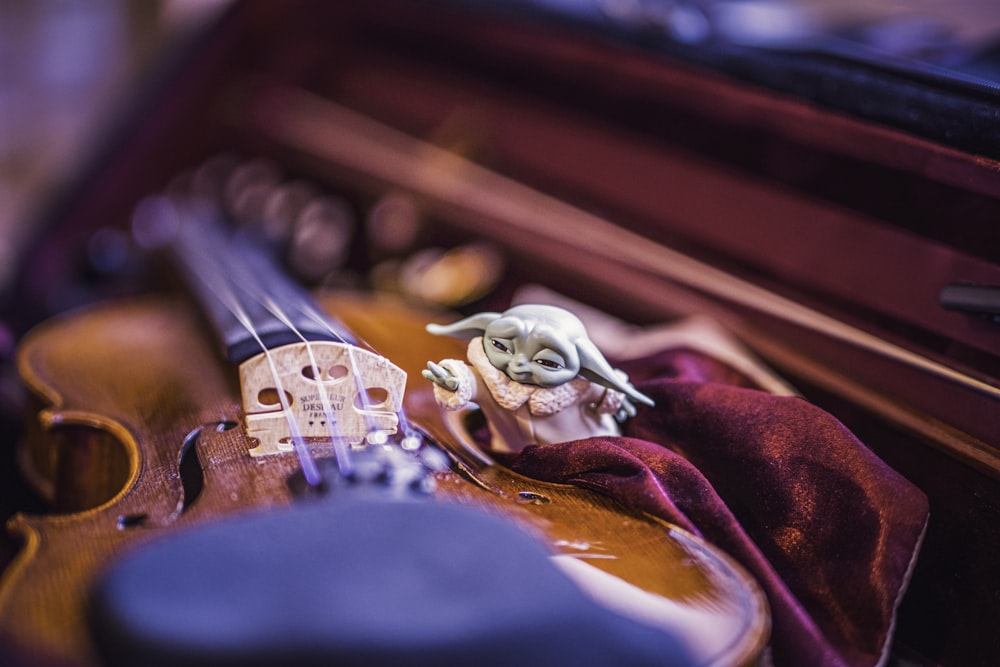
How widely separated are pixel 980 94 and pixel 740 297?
345mm

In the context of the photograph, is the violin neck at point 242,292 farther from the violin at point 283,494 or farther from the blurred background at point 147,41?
the blurred background at point 147,41

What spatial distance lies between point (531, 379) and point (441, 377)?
0.07 metres

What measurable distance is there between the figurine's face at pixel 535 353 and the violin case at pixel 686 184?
13.0 inches

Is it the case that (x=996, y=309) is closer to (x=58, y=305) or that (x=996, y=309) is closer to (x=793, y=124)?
(x=793, y=124)

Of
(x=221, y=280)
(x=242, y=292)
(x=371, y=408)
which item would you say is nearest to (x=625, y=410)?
(x=371, y=408)

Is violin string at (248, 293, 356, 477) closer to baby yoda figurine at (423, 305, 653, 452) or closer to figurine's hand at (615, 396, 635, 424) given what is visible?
baby yoda figurine at (423, 305, 653, 452)

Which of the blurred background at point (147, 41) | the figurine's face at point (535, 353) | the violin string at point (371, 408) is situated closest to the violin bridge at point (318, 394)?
the violin string at point (371, 408)

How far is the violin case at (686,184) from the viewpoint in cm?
77

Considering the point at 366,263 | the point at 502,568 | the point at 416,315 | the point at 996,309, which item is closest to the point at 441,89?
the point at 366,263

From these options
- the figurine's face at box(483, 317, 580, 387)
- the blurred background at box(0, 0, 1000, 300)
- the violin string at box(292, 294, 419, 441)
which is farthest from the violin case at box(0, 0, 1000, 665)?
the violin string at box(292, 294, 419, 441)

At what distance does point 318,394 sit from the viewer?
66 cm

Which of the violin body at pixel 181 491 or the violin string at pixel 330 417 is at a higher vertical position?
the violin string at pixel 330 417

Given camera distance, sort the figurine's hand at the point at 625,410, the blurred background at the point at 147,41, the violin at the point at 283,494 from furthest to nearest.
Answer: the blurred background at the point at 147,41, the figurine's hand at the point at 625,410, the violin at the point at 283,494

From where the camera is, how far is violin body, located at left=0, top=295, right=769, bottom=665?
0.48 meters
